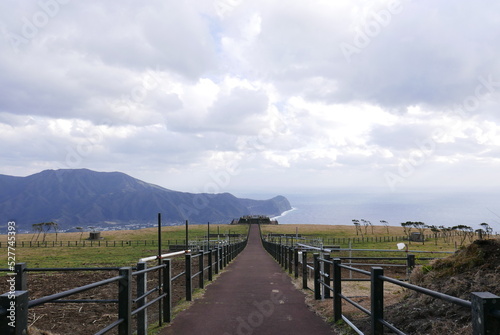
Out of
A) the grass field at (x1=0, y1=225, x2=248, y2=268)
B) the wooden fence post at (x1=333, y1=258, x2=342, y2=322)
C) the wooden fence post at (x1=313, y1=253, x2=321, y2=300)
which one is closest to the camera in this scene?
the wooden fence post at (x1=333, y1=258, x2=342, y2=322)

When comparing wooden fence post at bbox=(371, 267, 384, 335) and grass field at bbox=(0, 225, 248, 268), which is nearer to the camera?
wooden fence post at bbox=(371, 267, 384, 335)

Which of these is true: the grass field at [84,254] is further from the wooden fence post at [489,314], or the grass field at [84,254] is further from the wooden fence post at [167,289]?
the wooden fence post at [489,314]

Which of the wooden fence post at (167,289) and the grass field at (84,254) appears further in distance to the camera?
the grass field at (84,254)

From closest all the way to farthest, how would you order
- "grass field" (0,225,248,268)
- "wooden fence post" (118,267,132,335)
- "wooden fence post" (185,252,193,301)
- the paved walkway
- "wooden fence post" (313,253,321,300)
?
"wooden fence post" (118,267,132,335) < the paved walkway < "wooden fence post" (313,253,321,300) < "wooden fence post" (185,252,193,301) < "grass field" (0,225,248,268)

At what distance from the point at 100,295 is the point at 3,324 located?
37.1 ft

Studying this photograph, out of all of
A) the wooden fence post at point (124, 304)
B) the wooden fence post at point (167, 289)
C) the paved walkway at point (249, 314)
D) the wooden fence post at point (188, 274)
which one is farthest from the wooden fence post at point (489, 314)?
the wooden fence post at point (188, 274)

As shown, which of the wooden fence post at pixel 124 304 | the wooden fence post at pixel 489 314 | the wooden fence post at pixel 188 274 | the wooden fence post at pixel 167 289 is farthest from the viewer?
the wooden fence post at pixel 188 274

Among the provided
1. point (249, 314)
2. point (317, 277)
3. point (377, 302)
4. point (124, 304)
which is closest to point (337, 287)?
point (249, 314)

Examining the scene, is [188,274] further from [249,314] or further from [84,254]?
[84,254]

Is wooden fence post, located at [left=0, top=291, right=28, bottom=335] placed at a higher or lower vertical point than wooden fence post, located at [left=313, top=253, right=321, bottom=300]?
higher

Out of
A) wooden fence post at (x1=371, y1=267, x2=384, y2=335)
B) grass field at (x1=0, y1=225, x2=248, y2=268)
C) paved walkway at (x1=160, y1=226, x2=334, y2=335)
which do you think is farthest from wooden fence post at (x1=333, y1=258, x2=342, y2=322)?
grass field at (x1=0, y1=225, x2=248, y2=268)

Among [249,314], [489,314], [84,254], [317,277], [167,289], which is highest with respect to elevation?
[489,314]

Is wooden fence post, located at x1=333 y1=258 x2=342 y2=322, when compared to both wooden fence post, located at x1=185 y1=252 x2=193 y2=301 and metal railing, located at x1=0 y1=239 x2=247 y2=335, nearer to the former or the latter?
metal railing, located at x1=0 y1=239 x2=247 y2=335

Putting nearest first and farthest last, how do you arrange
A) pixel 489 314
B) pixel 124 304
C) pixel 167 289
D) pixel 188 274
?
pixel 489 314, pixel 124 304, pixel 167 289, pixel 188 274
